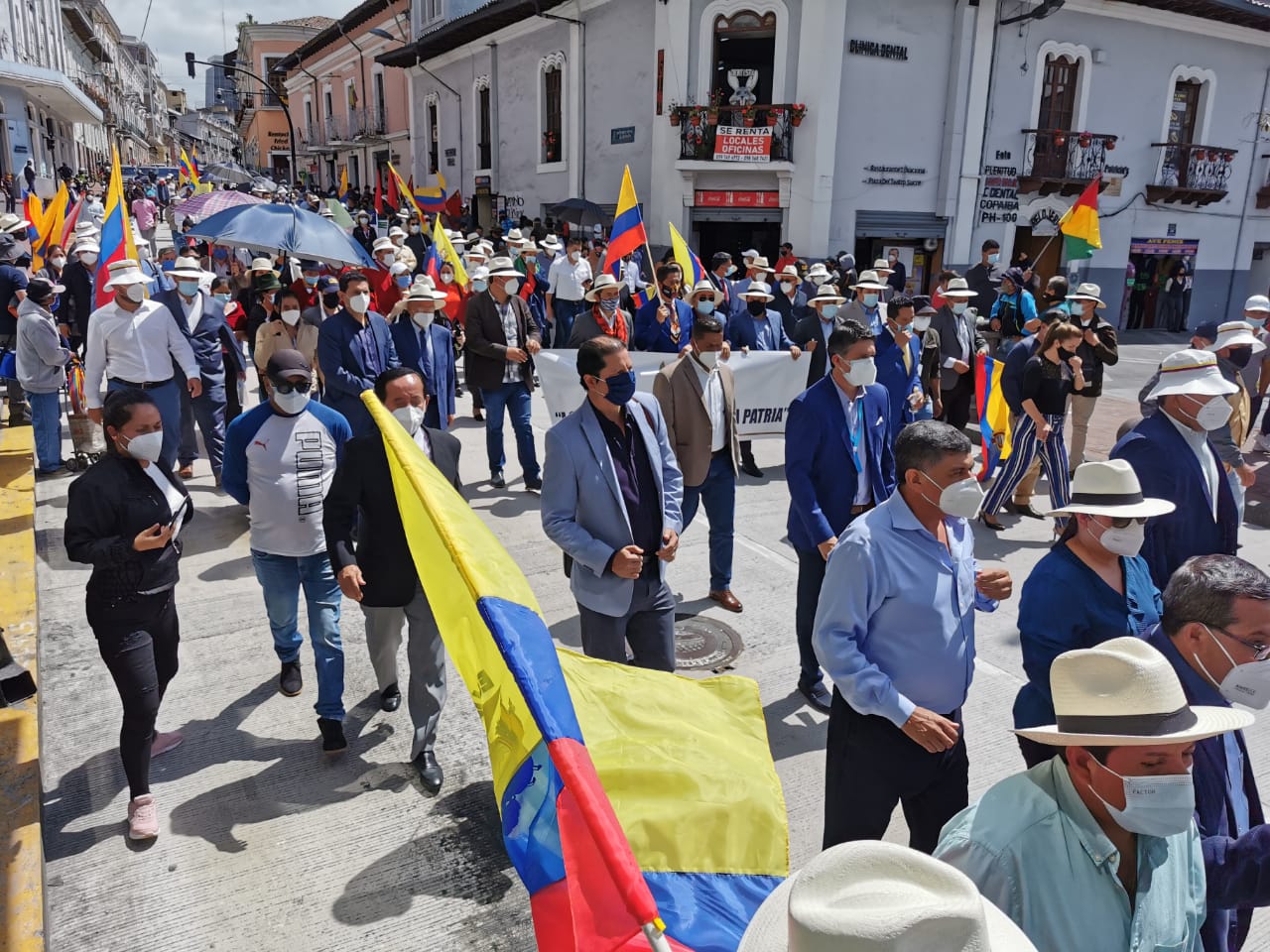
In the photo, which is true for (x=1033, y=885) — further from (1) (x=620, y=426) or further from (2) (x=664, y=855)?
(1) (x=620, y=426)

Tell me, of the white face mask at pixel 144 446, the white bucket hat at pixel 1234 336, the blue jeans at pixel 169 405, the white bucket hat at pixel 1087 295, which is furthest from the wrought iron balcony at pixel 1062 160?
the white face mask at pixel 144 446

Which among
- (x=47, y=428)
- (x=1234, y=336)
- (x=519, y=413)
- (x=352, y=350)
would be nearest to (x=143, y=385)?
(x=352, y=350)

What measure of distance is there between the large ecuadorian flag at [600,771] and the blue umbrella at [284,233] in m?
5.88

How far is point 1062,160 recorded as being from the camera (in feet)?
68.9

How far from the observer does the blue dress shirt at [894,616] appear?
2832 mm

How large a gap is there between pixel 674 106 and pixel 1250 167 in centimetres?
1604

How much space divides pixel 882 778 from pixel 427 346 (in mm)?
5223

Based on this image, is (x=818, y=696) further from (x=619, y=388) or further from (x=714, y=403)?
(x=619, y=388)

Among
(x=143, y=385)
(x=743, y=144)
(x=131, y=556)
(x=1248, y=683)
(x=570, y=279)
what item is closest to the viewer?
(x=1248, y=683)

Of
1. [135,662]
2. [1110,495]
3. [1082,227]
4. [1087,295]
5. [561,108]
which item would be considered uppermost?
[561,108]

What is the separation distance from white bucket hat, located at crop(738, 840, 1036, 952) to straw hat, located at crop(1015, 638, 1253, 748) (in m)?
0.77

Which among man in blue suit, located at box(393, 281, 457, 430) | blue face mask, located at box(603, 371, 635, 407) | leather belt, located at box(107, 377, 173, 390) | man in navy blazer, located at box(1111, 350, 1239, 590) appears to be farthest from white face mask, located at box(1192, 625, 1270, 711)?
leather belt, located at box(107, 377, 173, 390)

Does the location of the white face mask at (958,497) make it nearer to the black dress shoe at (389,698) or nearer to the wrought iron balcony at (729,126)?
the black dress shoe at (389,698)

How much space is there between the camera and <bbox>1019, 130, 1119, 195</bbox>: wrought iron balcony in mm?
20594
